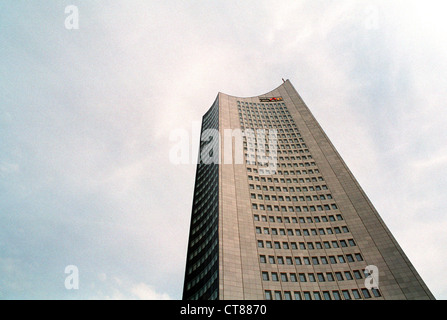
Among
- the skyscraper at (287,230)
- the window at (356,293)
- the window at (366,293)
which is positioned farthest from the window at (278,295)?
the window at (366,293)

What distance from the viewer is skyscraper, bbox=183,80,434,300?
142 feet

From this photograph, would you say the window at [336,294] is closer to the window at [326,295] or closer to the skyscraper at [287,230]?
the skyscraper at [287,230]

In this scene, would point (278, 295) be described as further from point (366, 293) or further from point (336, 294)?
point (366, 293)

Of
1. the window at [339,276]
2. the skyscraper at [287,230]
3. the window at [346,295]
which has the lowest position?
the window at [346,295]

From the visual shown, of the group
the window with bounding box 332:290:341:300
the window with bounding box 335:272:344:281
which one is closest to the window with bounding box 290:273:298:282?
the window with bounding box 332:290:341:300

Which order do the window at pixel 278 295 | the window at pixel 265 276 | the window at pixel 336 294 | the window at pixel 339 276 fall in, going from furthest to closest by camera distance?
the window at pixel 339 276 < the window at pixel 265 276 < the window at pixel 336 294 < the window at pixel 278 295

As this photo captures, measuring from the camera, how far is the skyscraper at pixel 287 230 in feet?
142

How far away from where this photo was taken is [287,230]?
54.1 metres

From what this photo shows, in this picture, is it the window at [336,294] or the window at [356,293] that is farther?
the window at [336,294]

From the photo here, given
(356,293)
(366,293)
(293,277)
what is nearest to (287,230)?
(293,277)

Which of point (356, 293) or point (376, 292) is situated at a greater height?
point (356, 293)

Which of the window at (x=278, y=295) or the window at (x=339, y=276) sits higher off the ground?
the window at (x=339, y=276)
